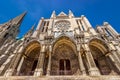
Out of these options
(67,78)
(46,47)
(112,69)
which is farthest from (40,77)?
(112,69)

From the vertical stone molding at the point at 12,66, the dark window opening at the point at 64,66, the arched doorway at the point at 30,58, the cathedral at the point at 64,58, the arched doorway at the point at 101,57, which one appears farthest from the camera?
the arched doorway at the point at 30,58

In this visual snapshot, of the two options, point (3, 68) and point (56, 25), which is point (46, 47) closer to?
point (3, 68)

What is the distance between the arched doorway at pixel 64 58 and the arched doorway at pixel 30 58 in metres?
2.58

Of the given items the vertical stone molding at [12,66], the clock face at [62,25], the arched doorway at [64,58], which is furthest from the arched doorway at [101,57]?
the vertical stone molding at [12,66]

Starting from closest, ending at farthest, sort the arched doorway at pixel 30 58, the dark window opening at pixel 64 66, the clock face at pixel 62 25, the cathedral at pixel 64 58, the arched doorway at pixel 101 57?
the cathedral at pixel 64 58 → the arched doorway at pixel 101 57 → the dark window opening at pixel 64 66 → the arched doorway at pixel 30 58 → the clock face at pixel 62 25

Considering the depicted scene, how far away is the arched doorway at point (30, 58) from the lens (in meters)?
14.1

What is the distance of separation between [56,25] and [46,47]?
880 cm

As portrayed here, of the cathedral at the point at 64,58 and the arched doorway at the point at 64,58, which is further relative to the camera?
the arched doorway at the point at 64,58

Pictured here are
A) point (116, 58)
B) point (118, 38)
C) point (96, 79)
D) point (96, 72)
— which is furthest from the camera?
point (118, 38)

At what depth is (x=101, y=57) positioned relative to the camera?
15344mm

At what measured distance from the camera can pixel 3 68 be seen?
1357cm

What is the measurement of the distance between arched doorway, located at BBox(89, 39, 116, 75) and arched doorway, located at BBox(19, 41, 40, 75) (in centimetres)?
763

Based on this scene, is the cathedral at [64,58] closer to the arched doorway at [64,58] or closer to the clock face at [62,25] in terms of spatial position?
the arched doorway at [64,58]

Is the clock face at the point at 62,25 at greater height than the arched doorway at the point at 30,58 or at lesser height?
greater
